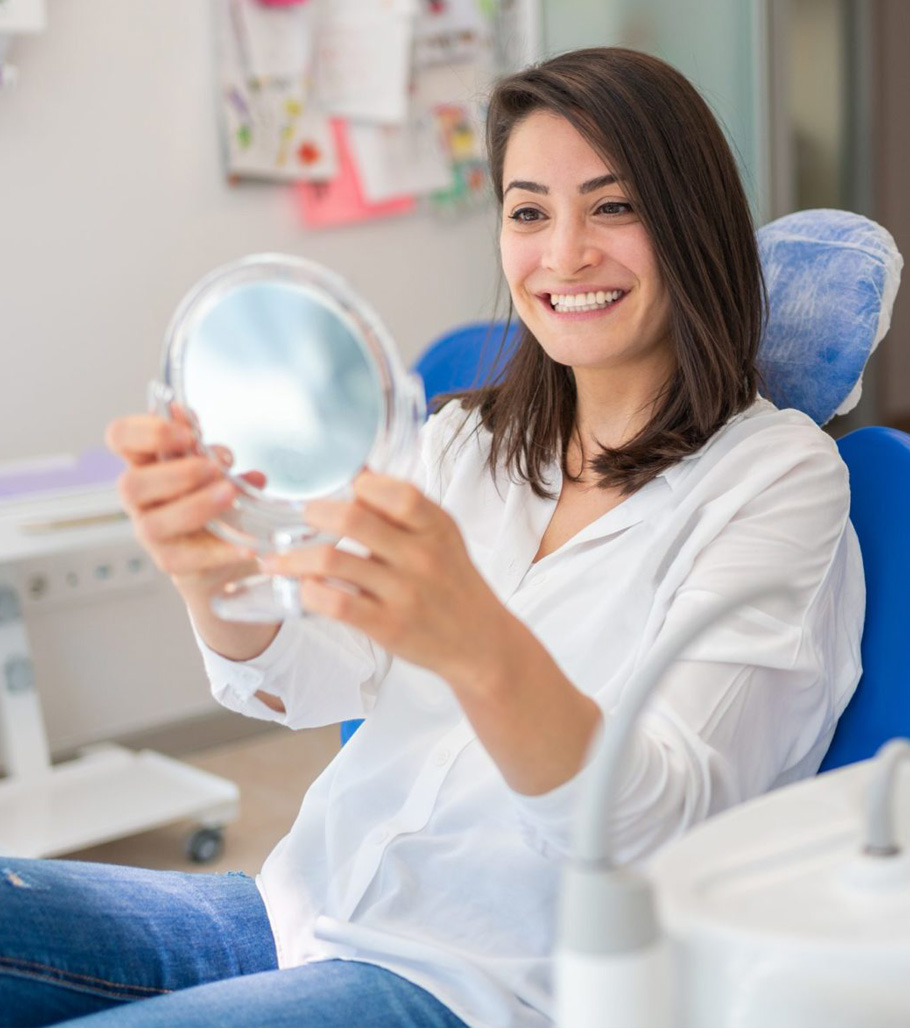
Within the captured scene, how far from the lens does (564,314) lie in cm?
117

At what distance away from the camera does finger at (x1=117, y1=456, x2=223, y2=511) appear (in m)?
0.77

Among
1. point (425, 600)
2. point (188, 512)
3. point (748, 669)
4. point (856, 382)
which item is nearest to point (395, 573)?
point (425, 600)

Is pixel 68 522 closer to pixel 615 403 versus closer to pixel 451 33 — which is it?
pixel 615 403

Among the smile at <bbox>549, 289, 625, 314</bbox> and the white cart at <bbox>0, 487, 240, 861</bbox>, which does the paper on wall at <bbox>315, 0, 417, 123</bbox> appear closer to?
the white cart at <bbox>0, 487, 240, 861</bbox>

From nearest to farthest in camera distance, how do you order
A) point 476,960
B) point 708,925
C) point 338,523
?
1. point 708,925
2. point 338,523
3. point 476,960

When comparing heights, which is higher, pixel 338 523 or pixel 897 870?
pixel 338 523

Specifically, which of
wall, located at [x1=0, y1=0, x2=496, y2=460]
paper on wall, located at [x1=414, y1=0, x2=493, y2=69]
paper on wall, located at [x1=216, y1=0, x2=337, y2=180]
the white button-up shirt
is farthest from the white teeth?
paper on wall, located at [x1=414, y1=0, x2=493, y2=69]

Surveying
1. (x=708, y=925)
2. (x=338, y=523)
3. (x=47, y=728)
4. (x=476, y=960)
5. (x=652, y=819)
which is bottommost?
(x=47, y=728)

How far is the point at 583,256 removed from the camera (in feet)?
3.74

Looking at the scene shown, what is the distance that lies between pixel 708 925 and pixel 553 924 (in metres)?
0.50

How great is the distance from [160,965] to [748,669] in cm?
50

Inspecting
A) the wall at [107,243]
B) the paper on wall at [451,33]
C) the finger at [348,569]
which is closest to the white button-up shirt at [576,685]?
the finger at [348,569]

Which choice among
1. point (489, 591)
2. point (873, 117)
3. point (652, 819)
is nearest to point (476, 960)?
point (652, 819)

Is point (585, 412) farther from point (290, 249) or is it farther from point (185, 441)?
point (290, 249)
